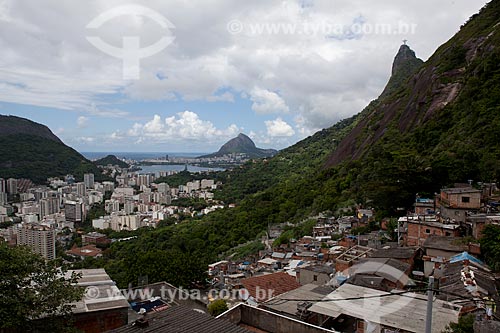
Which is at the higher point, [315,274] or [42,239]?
[315,274]

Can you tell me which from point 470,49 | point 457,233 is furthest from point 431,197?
point 470,49

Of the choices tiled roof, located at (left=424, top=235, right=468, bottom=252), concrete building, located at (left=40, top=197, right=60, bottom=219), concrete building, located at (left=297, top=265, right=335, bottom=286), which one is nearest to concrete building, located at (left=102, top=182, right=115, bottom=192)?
concrete building, located at (left=40, top=197, right=60, bottom=219)

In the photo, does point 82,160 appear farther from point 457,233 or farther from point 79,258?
point 457,233

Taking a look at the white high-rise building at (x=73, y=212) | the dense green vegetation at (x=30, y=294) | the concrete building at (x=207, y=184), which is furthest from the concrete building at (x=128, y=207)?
the dense green vegetation at (x=30, y=294)

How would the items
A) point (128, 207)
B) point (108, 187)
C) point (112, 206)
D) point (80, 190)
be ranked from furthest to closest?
point (108, 187), point (80, 190), point (112, 206), point (128, 207)

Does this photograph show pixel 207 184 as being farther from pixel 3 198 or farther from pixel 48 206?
pixel 3 198

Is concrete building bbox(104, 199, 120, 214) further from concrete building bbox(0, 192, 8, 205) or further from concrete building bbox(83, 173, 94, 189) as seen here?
concrete building bbox(83, 173, 94, 189)

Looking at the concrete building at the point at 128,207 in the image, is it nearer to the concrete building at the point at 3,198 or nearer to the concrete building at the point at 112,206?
the concrete building at the point at 112,206

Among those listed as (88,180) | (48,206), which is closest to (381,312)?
(48,206)
